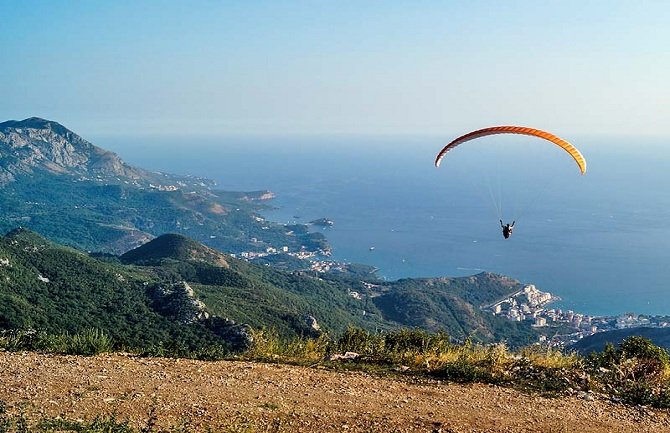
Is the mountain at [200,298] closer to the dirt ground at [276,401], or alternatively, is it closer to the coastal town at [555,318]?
the coastal town at [555,318]

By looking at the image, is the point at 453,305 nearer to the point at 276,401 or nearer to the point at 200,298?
the point at 200,298

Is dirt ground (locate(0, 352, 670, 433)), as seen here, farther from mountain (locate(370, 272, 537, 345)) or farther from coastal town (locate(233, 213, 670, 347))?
coastal town (locate(233, 213, 670, 347))

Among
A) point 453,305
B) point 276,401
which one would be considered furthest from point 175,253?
point 276,401

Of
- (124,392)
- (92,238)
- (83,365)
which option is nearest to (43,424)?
(124,392)

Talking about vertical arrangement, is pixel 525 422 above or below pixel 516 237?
above

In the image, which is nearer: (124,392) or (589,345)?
(124,392)

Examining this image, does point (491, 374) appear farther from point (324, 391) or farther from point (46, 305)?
point (46, 305)

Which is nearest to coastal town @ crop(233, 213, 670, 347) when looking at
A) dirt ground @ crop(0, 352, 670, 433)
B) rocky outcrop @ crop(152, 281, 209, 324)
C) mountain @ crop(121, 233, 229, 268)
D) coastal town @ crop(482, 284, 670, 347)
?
coastal town @ crop(482, 284, 670, 347)
